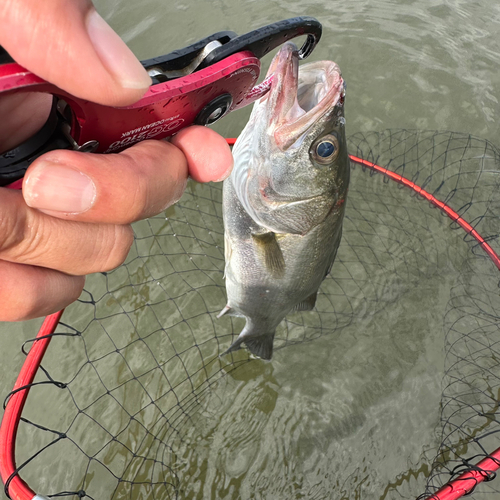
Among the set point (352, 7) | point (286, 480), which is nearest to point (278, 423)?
point (286, 480)

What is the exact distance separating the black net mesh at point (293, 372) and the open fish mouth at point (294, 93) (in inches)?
88.7

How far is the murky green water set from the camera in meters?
3.47

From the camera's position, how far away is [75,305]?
3912 millimetres

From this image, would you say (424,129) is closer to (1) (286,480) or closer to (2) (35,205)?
(1) (286,480)

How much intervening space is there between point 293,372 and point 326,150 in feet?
8.39

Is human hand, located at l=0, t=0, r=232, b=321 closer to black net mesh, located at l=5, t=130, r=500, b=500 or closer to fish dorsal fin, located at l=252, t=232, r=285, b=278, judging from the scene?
fish dorsal fin, located at l=252, t=232, r=285, b=278

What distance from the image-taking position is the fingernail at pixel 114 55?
1100 mm

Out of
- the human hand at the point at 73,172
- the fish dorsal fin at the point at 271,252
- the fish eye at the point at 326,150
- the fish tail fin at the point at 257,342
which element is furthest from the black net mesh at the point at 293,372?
the fish eye at the point at 326,150

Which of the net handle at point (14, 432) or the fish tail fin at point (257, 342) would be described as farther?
the fish tail fin at point (257, 342)

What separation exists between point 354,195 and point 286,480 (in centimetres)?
287

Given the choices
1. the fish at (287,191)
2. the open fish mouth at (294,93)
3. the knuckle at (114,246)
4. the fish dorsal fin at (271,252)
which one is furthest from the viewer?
the fish dorsal fin at (271,252)

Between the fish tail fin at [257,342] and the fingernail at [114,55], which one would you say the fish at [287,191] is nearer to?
the fish tail fin at [257,342]

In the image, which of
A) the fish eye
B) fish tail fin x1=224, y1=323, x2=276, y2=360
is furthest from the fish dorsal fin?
fish tail fin x1=224, y1=323, x2=276, y2=360

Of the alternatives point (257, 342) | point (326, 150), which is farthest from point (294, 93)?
point (257, 342)
